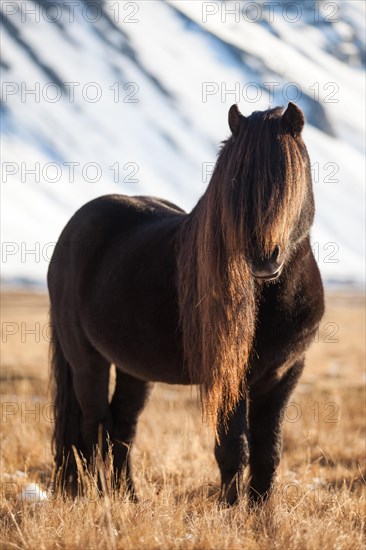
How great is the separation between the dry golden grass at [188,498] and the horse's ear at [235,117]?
1.69 meters

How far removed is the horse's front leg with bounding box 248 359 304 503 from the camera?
12.1 feet

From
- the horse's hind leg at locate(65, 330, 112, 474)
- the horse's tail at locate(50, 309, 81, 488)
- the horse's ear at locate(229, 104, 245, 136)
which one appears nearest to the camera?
the horse's ear at locate(229, 104, 245, 136)

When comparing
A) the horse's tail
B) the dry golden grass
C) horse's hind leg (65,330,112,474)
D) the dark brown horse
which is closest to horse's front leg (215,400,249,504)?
the dark brown horse

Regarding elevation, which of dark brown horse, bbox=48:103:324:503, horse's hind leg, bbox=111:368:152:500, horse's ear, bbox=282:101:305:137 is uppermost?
horse's ear, bbox=282:101:305:137

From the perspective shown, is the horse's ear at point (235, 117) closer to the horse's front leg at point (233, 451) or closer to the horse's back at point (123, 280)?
the horse's back at point (123, 280)

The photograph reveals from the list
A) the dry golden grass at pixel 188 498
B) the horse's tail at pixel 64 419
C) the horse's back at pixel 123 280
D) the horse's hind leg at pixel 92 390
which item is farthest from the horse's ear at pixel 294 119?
the horse's tail at pixel 64 419

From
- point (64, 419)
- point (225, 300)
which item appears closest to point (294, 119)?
point (225, 300)

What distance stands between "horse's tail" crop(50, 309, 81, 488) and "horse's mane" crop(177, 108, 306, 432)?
1550 millimetres

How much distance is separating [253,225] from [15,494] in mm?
2333

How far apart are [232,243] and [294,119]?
26.2 inches

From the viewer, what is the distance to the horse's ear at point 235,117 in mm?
3312

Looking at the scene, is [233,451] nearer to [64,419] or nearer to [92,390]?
[92,390]

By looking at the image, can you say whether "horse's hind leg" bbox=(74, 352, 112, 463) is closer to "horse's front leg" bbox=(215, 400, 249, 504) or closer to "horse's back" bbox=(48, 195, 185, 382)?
"horse's back" bbox=(48, 195, 185, 382)

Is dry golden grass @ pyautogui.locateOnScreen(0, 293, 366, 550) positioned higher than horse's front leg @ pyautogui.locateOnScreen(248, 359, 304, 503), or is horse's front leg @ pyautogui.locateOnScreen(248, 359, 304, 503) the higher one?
horse's front leg @ pyautogui.locateOnScreen(248, 359, 304, 503)
